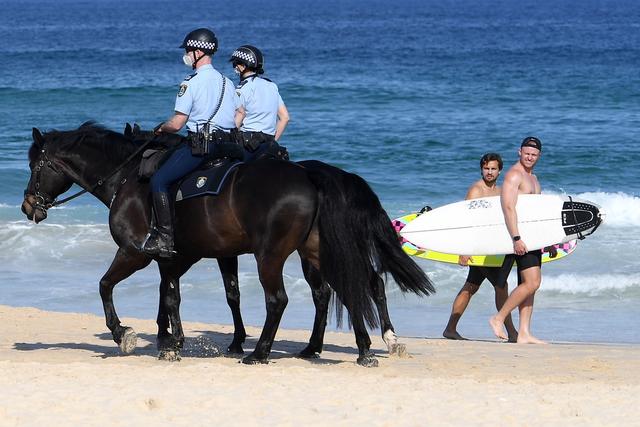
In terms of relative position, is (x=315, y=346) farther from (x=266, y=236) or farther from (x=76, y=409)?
(x=76, y=409)

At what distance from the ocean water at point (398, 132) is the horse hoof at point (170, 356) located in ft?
10.2

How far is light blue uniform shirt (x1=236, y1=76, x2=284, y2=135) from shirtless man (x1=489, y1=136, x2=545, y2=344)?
2.19 m

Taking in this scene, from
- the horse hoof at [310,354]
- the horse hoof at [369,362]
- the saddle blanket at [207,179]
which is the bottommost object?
the horse hoof at [310,354]

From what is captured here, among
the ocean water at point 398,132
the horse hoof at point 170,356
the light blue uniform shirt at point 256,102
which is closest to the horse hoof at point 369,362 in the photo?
the horse hoof at point 170,356

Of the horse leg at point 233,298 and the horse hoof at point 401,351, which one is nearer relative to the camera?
the horse hoof at point 401,351

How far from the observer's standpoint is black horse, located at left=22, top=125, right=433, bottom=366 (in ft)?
25.6

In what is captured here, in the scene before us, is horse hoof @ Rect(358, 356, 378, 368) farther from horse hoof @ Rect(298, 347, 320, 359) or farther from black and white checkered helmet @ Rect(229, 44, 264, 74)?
black and white checkered helmet @ Rect(229, 44, 264, 74)

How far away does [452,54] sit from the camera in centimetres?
5509

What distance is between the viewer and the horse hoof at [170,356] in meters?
8.38

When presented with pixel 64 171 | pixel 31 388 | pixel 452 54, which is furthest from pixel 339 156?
pixel 452 54

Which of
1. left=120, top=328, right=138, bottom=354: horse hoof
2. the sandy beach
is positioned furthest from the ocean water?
left=120, top=328, right=138, bottom=354: horse hoof

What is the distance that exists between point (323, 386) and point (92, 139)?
283cm

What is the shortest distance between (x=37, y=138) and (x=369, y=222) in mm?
2680

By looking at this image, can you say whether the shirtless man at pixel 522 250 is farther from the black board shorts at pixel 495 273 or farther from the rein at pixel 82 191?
the rein at pixel 82 191
